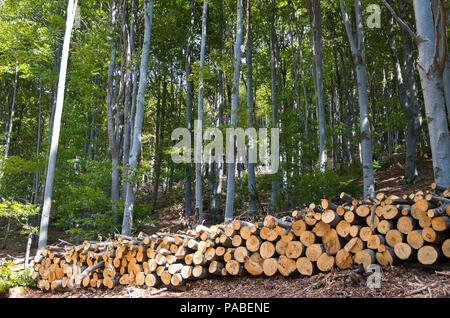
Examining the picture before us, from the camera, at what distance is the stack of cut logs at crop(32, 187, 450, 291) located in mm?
3760

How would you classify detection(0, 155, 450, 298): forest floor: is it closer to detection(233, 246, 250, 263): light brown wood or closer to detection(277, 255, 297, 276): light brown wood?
detection(277, 255, 297, 276): light brown wood

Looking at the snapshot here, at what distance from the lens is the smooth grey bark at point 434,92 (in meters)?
4.66

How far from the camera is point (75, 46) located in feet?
40.0

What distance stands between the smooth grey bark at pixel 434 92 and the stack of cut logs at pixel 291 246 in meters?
0.68

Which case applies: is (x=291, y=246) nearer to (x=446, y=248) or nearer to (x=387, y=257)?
(x=387, y=257)

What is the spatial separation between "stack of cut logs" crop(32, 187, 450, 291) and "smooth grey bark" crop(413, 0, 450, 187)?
678mm

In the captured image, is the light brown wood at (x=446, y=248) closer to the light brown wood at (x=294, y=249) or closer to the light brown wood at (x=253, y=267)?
the light brown wood at (x=294, y=249)

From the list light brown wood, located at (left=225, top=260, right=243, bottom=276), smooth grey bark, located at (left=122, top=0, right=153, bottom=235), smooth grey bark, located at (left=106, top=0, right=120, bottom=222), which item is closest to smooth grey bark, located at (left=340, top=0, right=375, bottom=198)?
light brown wood, located at (left=225, top=260, right=243, bottom=276)

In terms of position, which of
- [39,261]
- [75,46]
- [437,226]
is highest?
[75,46]

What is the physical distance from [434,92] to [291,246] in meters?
3.12

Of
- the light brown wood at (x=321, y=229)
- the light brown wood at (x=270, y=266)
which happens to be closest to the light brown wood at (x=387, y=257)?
the light brown wood at (x=321, y=229)
